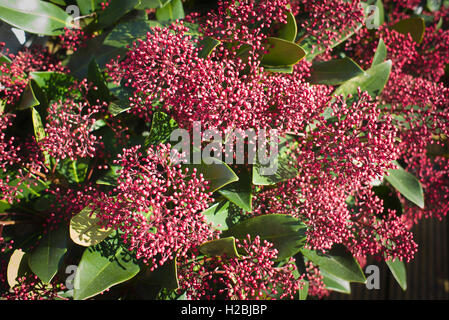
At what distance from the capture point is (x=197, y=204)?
86cm

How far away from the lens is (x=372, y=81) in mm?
1188

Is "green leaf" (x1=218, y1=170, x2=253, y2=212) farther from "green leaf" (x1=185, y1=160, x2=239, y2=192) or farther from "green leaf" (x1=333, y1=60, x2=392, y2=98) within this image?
"green leaf" (x1=333, y1=60, x2=392, y2=98)

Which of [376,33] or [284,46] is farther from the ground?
[376,33]

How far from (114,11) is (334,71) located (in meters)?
0.69

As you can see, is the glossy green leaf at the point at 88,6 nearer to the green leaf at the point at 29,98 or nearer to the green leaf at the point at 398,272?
the green leaf at the point at 29,98

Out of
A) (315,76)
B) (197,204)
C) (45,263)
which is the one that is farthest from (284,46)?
(45,263)

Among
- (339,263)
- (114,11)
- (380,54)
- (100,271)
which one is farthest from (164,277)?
(380,54)

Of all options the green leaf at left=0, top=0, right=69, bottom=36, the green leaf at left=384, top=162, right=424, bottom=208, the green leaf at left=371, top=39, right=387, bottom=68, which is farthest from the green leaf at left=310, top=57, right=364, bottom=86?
the green leaf at left=0, top=0, right=69, bottom=36

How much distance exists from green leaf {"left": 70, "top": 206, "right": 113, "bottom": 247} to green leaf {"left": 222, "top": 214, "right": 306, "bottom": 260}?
0.37 metres

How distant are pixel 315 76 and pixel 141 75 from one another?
0.56m

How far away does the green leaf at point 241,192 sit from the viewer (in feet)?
3.13

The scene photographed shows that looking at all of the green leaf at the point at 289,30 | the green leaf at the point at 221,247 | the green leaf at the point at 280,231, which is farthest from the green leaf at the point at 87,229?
the green leaf at the point at 289,30

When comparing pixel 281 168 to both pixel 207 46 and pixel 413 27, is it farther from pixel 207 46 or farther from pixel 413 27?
pixel 413 27
